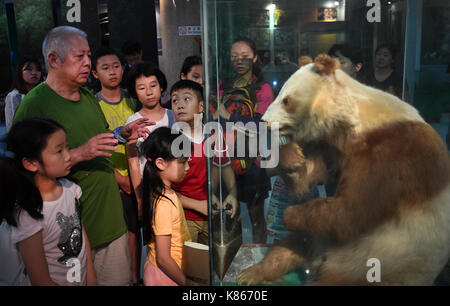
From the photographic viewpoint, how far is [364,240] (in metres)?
1.27

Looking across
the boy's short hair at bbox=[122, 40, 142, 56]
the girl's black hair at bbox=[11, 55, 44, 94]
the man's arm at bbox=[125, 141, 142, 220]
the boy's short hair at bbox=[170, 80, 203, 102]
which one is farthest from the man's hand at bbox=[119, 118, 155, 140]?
the boy's short hair at bbox=[122, 40, 142, 56]

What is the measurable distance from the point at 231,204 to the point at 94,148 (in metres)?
0.55

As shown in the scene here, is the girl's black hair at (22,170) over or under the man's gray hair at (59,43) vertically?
under

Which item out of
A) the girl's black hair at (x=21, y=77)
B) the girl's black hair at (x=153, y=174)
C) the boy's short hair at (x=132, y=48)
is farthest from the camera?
the boy's short hair at (x=132, y=48)

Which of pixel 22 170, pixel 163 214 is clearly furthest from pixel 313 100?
pixel 22 170

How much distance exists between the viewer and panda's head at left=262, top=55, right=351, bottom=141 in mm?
1258

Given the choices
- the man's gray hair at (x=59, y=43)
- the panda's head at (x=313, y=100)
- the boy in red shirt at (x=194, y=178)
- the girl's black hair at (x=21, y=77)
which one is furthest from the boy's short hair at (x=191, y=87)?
the girl's black hair at (x=21, y=77)

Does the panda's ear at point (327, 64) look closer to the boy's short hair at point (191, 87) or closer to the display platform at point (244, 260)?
the display platform at point (244, 260)

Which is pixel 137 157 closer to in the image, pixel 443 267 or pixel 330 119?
pixel 330 119

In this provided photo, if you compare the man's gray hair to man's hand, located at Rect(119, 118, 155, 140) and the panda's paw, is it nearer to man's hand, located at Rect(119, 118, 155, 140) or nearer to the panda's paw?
man's hand, located at Rect(119, 118, 155, 140)

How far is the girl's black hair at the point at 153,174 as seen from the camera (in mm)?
1609

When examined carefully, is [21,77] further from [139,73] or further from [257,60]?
[257,60]

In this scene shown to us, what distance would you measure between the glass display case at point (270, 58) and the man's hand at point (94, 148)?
42 centimetres
